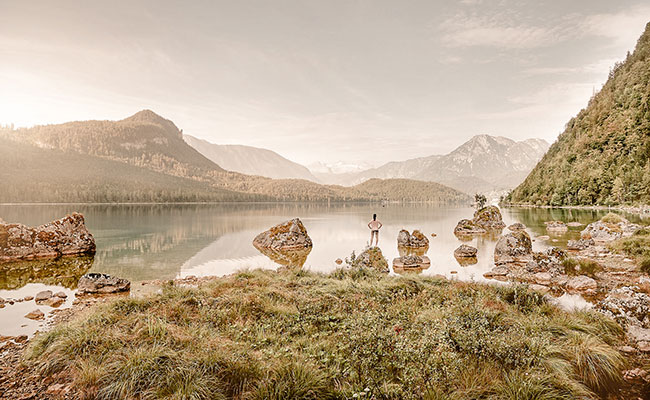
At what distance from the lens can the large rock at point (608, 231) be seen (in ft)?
91.8

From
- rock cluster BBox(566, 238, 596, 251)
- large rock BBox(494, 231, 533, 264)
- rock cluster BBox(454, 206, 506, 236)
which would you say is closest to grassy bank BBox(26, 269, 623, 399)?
large rock BBox(494, 231, 533, 264)

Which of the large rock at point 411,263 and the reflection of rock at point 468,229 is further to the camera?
the reflection of rock at point 468,229

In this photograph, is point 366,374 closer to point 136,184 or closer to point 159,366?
point 159,366

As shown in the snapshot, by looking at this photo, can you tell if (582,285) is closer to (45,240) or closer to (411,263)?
(411,263)

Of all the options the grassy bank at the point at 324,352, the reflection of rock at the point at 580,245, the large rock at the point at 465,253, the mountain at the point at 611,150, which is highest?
the mountain at the point at 611,150

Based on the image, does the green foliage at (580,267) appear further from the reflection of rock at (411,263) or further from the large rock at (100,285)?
the large rock at (100,285)

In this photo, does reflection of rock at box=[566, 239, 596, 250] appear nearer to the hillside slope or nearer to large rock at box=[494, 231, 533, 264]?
large rock at box=[494, 231, 533, 264]

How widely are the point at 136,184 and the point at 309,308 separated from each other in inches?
8452

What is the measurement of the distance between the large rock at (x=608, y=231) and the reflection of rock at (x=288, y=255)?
2770cm

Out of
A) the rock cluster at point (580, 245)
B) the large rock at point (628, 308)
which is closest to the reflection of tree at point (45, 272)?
the large rock at point (628, 308)

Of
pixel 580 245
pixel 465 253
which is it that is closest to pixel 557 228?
pixel 580 245

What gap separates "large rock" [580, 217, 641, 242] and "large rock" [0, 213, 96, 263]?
44982mm

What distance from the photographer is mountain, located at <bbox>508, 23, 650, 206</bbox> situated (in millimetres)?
78438

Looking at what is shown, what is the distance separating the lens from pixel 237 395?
5.02 m
